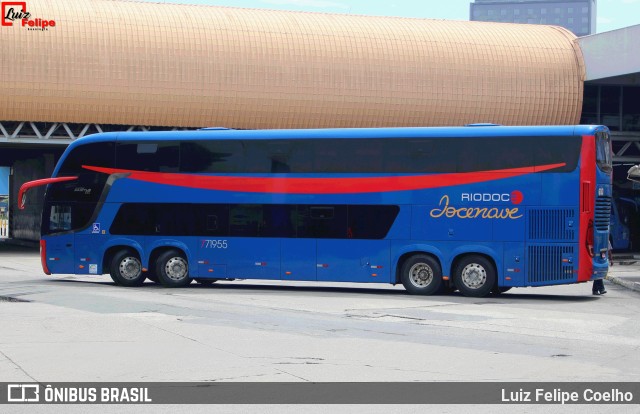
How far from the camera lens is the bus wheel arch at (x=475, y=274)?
22.4 meters

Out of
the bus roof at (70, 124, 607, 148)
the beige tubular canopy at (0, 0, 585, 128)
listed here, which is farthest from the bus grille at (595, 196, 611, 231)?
the beige tubular canopy at (0, 0, 585, 128)

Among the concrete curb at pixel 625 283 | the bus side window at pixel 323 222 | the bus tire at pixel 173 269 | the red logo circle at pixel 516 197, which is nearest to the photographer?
the red logo circle at pixel 516 197

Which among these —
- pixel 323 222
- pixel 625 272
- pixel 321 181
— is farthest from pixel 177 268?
pixel 625 272

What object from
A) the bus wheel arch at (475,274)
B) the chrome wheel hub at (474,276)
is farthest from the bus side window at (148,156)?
the chrome wheel hub at (474,276)

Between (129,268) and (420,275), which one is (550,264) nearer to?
(420,275)

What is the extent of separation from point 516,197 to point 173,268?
337 inches

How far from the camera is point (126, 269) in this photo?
25750 millimetres

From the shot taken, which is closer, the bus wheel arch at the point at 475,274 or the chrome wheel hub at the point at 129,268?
the bus wheel arch at the point at 475,274

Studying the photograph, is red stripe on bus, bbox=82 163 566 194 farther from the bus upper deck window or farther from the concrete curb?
the concrete curb

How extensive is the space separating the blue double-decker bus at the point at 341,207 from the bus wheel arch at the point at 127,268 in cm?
4

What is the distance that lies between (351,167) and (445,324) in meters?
7.26

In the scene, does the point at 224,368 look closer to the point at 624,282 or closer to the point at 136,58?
the point at 624,282

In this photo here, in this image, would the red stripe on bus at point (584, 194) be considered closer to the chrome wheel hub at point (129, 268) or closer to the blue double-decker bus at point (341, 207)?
the blue double-decker bus at point (341, 207)

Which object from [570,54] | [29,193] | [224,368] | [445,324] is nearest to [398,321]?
[445,324]
